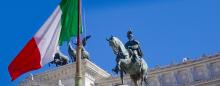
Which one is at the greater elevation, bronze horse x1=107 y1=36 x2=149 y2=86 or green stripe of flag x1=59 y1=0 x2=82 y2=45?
bronze horse x1=107 y1=36 x2=149 y2=86

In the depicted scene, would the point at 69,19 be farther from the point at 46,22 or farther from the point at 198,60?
the point at 198,60

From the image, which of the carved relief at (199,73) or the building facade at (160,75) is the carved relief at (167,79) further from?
the carved relief at (199,73)

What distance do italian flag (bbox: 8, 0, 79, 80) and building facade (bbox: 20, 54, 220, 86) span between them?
134 feet

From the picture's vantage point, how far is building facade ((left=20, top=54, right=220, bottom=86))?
6109 centimetres

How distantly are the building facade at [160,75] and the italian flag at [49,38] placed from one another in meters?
41.0

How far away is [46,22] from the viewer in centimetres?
1661

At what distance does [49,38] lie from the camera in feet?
53.5

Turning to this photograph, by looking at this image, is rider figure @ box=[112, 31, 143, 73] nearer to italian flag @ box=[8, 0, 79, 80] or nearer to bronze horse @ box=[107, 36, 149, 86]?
bronze horse @ box=[107, 36, 149, 86]

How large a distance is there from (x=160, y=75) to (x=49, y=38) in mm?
49007

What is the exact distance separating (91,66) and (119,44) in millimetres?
40055

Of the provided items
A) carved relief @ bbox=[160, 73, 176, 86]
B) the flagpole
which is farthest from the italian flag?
carved relief @ bbox=[160, 73, 176, 86]

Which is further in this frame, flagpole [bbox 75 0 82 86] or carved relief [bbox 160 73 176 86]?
carved relief [bbox 160 73 176 86]

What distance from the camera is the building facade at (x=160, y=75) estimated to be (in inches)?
2405

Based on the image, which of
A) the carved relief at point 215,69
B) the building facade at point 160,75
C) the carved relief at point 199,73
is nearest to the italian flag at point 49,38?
the building facade at point 160,75
